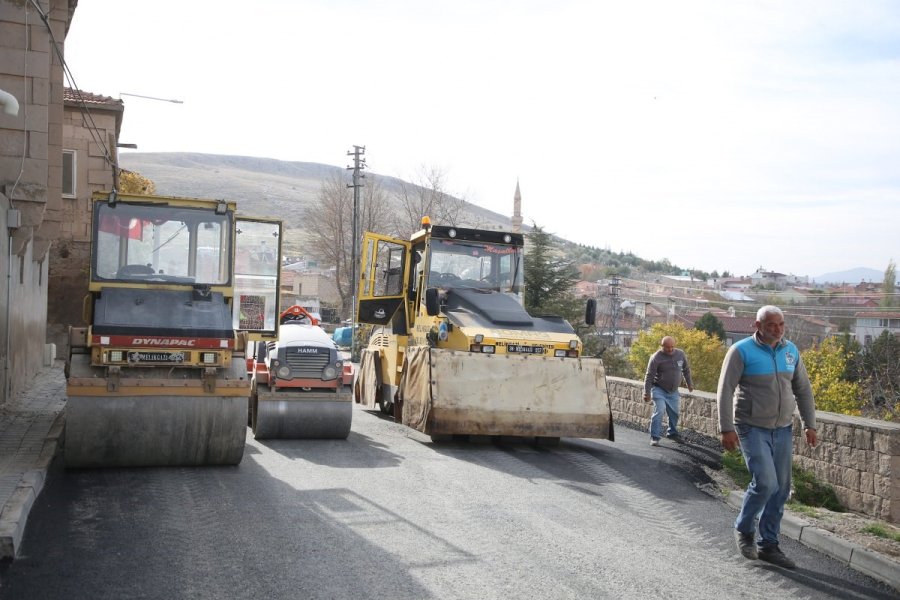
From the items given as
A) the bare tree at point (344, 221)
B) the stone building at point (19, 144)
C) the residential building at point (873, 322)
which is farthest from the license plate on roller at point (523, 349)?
the residential building at point (873, 322)

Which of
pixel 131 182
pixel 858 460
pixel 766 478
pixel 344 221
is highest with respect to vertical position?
pixel 344 221

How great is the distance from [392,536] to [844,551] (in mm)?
3597

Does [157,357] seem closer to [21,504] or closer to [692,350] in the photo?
[21,504]

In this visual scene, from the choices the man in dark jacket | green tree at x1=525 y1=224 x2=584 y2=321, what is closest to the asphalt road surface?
the man in dark jacket

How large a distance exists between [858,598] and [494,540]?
2.61 meters

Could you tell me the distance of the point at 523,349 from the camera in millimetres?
12797

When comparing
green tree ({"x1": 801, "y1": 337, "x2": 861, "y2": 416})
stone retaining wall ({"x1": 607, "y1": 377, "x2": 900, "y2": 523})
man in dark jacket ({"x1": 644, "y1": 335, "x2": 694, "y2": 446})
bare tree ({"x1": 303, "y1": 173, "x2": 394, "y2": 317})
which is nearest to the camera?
stone retaining wall ({"x1": 607, "y1": 377, "x2": 900, "y2": 523})

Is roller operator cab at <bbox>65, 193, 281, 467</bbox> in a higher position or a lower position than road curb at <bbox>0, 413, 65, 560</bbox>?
higher

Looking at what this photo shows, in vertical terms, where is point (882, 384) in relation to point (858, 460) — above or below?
below

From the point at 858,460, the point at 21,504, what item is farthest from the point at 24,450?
the point at 858,460

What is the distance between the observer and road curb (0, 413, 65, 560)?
21.4 feet

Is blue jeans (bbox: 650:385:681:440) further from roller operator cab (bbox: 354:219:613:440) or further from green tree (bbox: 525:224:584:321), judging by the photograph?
green tree (bbox: 525:224:584:321)

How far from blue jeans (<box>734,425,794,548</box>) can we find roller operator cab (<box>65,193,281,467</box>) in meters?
5.30

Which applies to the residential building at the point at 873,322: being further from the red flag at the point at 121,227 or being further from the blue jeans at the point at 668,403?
the red flag at the point at 121,227
